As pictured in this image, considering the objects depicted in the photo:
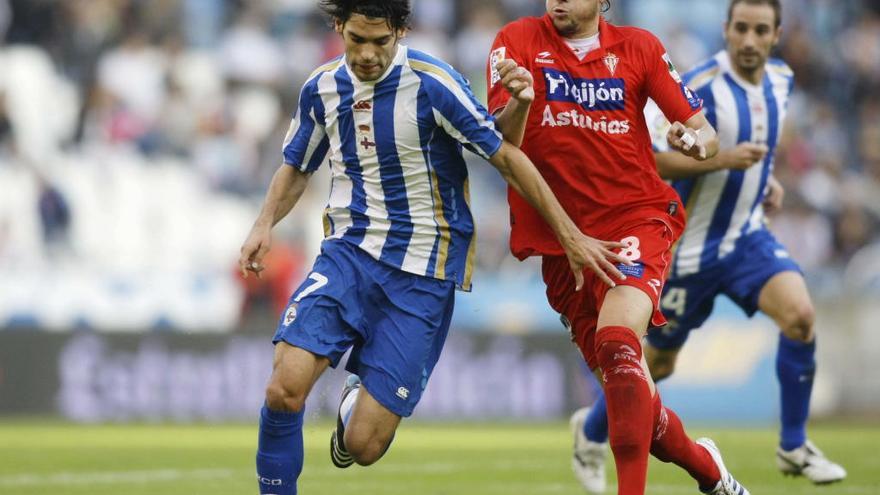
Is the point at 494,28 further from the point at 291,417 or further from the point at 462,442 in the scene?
the point at 291,417

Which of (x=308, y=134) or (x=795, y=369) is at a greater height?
(x=308, y=134)

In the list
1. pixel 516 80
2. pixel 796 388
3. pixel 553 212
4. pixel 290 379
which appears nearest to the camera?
pixel 516 80

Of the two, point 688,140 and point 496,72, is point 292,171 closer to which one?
point 496,72

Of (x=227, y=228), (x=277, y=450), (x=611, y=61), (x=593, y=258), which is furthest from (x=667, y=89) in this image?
(x=227, y=228)

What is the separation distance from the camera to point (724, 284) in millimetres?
8898

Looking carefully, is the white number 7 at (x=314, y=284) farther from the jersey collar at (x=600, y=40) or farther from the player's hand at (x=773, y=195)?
the player's hand at (x=773, y=195)

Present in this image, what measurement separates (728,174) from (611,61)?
223 cm

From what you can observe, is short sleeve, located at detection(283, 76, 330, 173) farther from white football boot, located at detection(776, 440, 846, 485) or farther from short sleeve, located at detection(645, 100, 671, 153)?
white football boot, located at detection(776, 440, 846, 485)

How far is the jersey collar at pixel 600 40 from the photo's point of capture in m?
6.79

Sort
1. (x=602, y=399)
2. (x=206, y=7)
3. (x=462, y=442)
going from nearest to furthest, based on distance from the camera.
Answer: (x=602, y=399), (x=462, y=442), (x=206, y=7)

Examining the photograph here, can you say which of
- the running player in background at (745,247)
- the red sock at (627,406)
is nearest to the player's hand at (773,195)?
the running player in background at (745,247)

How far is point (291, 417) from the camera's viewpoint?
6363 mm

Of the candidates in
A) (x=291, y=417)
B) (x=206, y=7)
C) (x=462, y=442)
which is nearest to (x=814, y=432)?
(x=462, y=442)

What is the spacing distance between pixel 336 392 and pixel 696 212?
6964 millimetres
